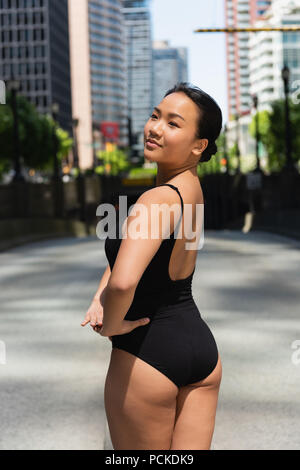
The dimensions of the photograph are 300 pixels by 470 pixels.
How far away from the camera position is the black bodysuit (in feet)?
7.84

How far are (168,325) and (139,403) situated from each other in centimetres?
26

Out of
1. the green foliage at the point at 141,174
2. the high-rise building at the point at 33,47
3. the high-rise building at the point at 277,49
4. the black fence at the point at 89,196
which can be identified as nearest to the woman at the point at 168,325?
the black fence at the point at 89,196

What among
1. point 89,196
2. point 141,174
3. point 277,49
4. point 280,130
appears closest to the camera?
point 89,196

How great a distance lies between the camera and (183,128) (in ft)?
8.08

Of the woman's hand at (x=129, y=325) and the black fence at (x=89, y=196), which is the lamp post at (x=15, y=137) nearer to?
the black fence at (x=89, y=196)

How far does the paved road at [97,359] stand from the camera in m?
5.40

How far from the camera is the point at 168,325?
244 centimetres

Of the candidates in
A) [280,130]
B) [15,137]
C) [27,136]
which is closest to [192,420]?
[15,137]

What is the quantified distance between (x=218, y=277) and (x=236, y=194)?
45.8m

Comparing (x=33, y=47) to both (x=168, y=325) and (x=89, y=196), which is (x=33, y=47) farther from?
(x=168, y=325)

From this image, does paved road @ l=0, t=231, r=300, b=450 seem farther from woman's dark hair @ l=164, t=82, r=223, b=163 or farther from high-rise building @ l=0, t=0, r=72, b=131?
high-rise building @ l=0, t=0, r=72, b=131

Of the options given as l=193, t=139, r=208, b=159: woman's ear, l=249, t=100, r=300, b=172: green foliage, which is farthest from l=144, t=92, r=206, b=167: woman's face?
l=249, t=100, r=300, b=172: green foliage

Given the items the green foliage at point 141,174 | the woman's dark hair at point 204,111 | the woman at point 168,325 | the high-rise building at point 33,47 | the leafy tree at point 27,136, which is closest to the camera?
the woman at point 168,325
